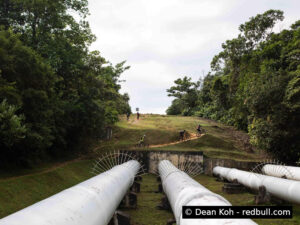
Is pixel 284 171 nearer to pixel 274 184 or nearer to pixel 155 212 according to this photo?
pixel 274 184

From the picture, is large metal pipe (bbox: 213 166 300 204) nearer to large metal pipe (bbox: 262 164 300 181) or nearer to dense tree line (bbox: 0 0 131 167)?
large metal pipe (bbox: 262 164 300 181)

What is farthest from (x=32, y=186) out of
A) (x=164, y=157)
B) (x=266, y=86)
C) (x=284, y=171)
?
(x=266, y=86)

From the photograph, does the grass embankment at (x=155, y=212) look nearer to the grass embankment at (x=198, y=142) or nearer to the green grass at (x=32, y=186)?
the green grass at (x=32, y=186)

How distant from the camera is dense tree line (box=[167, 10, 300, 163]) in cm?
2148

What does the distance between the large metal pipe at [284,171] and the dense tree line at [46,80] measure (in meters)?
14.1

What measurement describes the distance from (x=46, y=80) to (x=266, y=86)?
16.8m

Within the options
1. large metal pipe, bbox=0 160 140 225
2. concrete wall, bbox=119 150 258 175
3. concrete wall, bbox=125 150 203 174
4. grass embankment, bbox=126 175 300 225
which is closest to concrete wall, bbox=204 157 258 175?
concrete wall, bbox=119 150 258 175

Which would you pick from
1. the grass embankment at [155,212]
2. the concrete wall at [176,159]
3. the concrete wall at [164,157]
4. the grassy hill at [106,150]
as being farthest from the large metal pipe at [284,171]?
the concrete wall at [164,157]

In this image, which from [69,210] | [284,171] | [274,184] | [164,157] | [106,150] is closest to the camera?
[69,210]

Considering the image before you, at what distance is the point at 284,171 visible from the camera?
1670cm

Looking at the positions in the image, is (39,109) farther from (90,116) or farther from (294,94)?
(294,94)

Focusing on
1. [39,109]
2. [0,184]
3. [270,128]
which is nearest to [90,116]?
[39,109]

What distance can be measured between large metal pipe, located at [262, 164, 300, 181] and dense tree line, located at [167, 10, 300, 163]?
304 cm

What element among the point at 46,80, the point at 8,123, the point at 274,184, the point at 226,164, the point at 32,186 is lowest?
the point at 226,164
